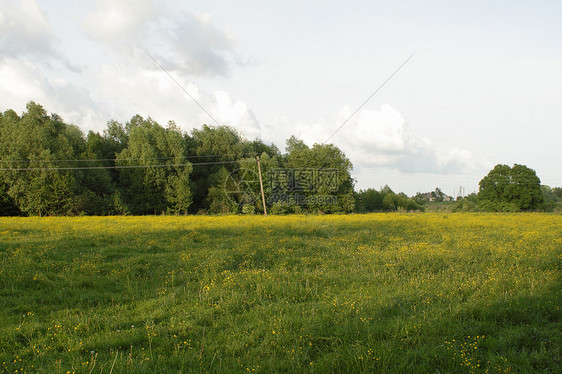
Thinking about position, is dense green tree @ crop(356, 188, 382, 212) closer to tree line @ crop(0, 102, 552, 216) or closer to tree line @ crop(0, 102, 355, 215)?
tree line @ crop(0, 102, 552, 216)

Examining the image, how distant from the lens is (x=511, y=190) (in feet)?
215

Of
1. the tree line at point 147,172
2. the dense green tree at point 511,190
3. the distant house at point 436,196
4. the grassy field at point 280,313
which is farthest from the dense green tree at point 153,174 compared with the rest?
the distant house at point 436,196

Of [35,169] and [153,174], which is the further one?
[153,174]

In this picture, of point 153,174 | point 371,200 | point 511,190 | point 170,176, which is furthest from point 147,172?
point 511,190

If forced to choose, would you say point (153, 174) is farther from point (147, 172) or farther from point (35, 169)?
point (35, 169)

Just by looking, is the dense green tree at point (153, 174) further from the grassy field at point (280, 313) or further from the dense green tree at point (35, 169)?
the grassy field at point (280, 313)

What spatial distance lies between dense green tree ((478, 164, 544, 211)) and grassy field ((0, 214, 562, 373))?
6259cm

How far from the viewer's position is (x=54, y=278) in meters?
9.00

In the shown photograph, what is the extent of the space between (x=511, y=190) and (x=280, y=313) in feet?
252

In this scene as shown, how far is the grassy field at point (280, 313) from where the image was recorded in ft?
15.2

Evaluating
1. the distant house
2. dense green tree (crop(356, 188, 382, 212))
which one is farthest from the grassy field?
the distant house

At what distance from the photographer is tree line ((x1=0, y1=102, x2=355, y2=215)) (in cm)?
4091

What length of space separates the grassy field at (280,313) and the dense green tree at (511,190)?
205ft

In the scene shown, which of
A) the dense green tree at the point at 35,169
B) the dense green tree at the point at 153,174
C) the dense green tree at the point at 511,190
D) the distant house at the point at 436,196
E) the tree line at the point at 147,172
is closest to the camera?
the dense green tree at the point at 35,169
